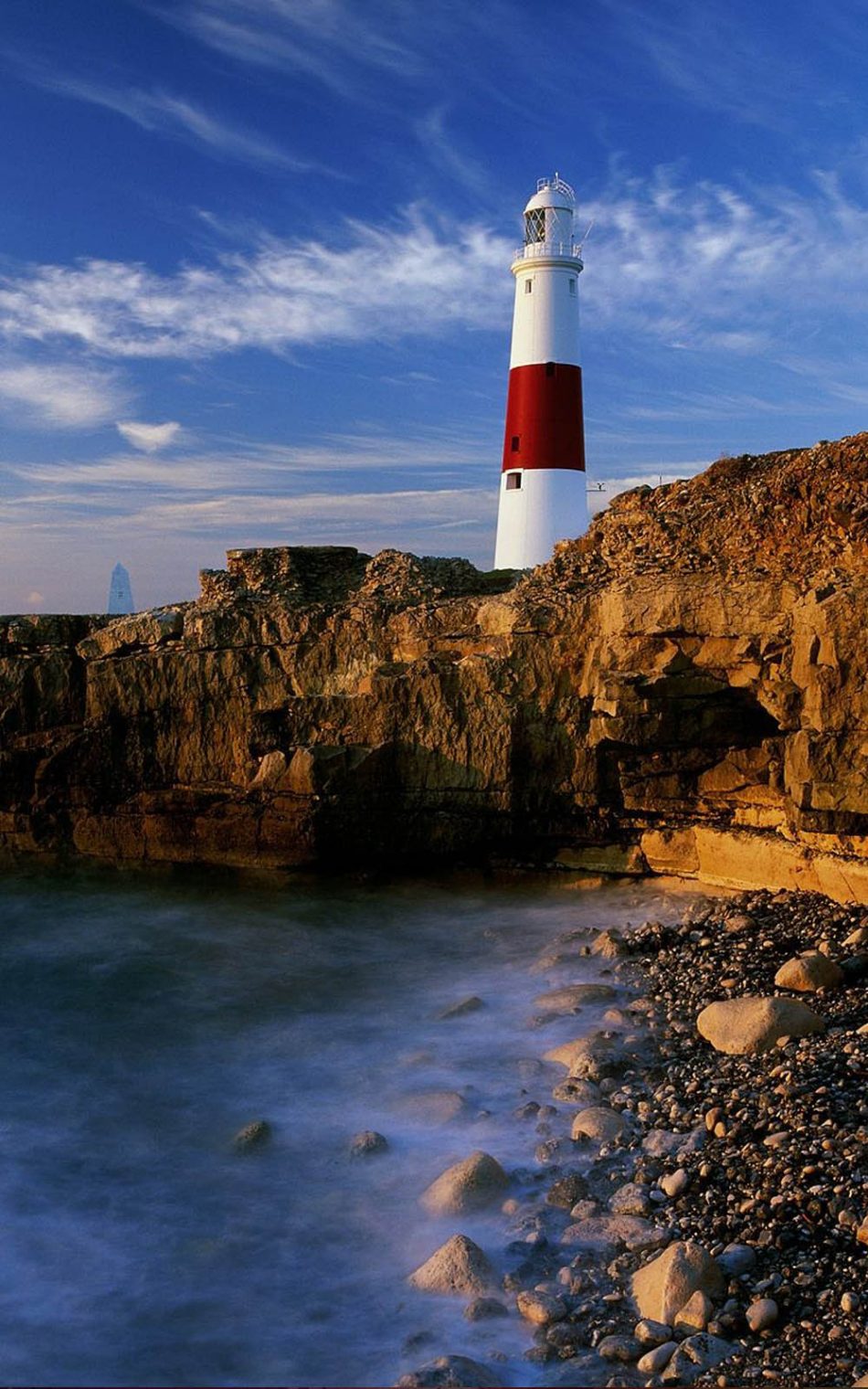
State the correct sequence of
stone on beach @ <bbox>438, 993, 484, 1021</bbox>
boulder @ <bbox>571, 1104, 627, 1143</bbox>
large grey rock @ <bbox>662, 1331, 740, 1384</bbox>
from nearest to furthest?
large grey rock @ <bbox>662, 1331, 740, 1384</bbox> → boulder @ <bbox>571, 1104, 627, 1143</bbox> → stone on beach @ <bbox>438, 993, 484, 1021</bbox>

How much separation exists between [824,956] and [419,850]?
5.55m

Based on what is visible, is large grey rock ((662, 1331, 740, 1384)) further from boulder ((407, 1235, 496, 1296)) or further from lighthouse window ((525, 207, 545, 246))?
lighthouse window ((525, 207, 545, 246))

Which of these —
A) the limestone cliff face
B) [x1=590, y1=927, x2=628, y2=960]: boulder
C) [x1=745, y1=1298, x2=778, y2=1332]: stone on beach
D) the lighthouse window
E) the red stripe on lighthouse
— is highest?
the lighthouse window

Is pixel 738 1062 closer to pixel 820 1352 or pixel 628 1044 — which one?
pixel 628 1044

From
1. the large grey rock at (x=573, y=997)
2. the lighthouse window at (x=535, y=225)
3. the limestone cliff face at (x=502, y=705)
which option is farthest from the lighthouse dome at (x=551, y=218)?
the large grey rock at (x=573, y=997)

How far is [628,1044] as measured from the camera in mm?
7527

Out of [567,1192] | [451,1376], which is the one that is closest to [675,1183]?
[567,1192]

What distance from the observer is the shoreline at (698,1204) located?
4387mm

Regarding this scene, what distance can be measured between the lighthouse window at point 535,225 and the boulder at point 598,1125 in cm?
2295

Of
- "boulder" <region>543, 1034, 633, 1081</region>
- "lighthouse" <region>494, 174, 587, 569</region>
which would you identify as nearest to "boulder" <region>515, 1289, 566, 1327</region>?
"boulder" <region>543, 1034, 633, 1081</region>

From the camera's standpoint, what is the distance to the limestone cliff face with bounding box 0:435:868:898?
10711mm

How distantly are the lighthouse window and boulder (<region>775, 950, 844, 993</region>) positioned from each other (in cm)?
2133

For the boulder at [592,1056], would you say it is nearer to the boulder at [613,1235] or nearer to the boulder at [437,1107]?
the boulder at [437,1107]

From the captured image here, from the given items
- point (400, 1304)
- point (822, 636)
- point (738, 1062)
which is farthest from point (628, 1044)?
point (822, 636)
